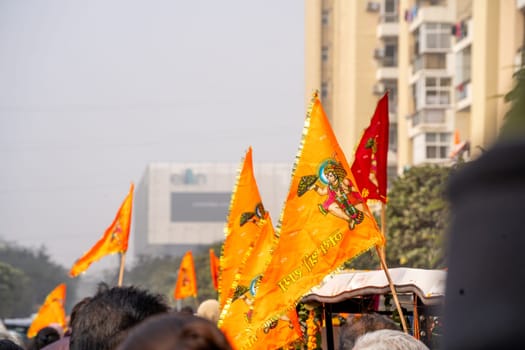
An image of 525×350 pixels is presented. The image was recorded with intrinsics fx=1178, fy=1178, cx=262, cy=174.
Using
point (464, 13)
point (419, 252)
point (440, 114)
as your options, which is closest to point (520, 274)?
point (419, 252)

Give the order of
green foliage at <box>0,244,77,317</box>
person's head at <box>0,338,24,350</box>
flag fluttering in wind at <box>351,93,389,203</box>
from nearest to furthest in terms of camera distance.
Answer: person's head at <box>0,338,24,350</box>
flag fluttering in wind at <box>351,93,389,203</box>
green foliage at <box>0,244,77,317</box>

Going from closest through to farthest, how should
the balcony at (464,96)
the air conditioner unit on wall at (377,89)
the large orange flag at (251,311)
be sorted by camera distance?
the large orange flag at (251,311) < the balcony at (464,96) < the air conditioner unit on wall at (377,89)

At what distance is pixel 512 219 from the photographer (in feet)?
2.78

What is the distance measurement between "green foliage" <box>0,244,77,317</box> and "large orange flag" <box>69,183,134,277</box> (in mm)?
76496

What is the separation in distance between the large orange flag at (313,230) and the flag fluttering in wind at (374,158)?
1.97m

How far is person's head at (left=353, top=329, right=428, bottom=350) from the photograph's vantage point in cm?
369

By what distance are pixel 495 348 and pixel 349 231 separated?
5.77 metres

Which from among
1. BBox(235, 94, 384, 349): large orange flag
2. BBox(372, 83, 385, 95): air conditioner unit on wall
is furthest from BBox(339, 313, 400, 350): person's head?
BBox(372, 83, 385, 95): air conditioner unit on wall

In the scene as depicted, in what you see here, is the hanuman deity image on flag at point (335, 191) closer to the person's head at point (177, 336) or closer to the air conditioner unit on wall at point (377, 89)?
the person's head at point (177, 336)

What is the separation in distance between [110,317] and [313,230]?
326cm

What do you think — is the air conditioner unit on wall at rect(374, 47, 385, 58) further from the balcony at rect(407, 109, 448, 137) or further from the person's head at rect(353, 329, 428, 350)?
the person's head at rect(353, 329, 428, 350)

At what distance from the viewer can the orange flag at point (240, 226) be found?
33.6ft

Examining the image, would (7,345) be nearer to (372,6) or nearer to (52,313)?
(52,313)

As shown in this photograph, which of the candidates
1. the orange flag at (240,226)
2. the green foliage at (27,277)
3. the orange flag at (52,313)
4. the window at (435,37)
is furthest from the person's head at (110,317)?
the green foliage at (27,277)
